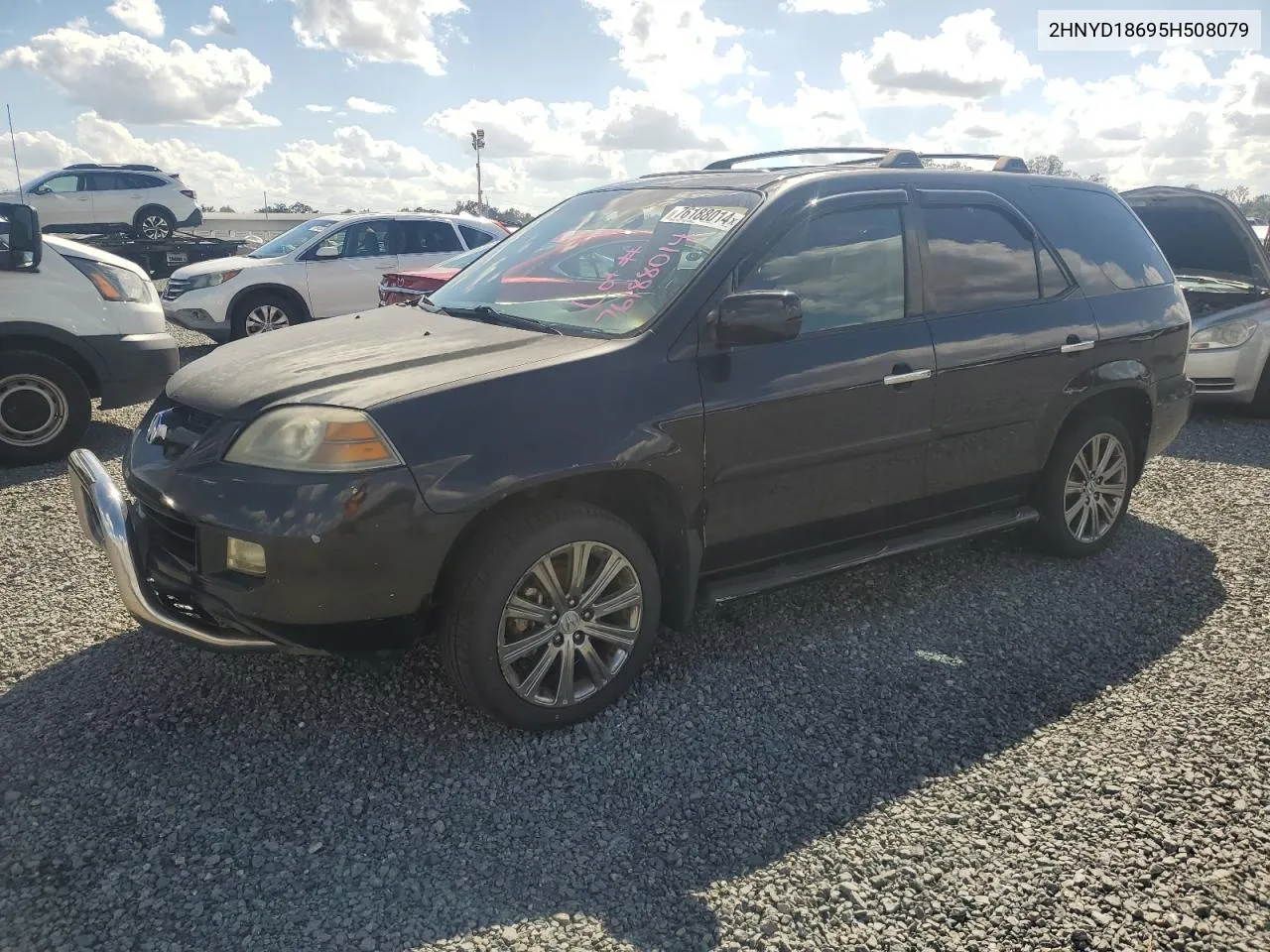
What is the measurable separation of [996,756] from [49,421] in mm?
6068

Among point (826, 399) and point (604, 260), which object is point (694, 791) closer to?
point (826, 399)

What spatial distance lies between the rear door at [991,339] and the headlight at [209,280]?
9.25 m

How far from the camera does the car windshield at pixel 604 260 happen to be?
3.44 m

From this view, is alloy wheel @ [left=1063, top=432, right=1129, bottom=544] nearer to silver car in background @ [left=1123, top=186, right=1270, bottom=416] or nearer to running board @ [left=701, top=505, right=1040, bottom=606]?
running board @ [left=701, top=505, right=1040, bottom=606]

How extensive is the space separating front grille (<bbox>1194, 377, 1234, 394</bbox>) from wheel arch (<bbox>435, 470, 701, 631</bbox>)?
650 centimetres

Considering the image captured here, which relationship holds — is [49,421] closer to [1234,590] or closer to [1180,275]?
[1234,590]

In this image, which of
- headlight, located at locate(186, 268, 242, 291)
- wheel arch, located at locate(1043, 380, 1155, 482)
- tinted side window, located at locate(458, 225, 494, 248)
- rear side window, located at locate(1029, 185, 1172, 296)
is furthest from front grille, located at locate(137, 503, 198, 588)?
tinted side window, located at locate(458, 225, 494, 248)

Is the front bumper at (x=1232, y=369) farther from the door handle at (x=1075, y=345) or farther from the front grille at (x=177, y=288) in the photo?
the front grille at (x=177, y=288)

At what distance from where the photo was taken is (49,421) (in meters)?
6.27

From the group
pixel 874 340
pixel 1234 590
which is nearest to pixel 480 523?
pixel 874 340

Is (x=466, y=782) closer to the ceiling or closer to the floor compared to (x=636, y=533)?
closer to the floor

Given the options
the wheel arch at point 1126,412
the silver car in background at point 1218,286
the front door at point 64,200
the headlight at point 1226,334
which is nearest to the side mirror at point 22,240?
the wheel arch at point 1126,412

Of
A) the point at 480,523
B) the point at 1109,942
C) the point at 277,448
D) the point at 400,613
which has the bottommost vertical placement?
the point at 1109,942

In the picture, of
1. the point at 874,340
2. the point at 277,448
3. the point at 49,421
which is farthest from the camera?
the point at 49,421
